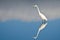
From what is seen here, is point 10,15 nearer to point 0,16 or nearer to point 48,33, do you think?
point 0,16

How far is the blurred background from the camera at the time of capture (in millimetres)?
2258

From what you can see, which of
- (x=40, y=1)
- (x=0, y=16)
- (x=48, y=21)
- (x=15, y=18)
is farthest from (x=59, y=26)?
(x=0, y=16)

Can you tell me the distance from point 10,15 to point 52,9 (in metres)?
0.62

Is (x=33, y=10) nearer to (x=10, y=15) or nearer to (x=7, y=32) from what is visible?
(x=10, y=15)

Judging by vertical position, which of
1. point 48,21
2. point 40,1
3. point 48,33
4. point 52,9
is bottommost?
point 48,33

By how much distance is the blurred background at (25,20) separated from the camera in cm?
226

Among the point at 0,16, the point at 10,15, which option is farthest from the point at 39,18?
the point at 0,16

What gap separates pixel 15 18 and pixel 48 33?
1.74 feet

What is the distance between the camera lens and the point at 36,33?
2242mm

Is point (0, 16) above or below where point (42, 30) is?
above

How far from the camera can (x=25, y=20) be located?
89.7 inches

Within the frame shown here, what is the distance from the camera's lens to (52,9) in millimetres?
2291

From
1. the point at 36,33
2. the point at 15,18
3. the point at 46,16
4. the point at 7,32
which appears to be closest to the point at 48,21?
the point at 46,16

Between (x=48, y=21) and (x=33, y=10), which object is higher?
(x=33, y=10)
